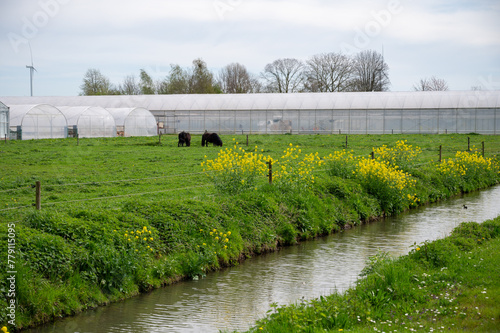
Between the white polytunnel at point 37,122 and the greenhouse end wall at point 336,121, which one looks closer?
the white polytunnel at point 37,122

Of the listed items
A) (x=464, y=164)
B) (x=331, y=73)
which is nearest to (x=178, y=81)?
(x=331, y=73)

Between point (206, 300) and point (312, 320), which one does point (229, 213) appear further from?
point (312, 320)

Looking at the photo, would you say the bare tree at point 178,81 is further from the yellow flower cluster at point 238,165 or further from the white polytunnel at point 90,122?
the yellow flower cluster at point 238,165

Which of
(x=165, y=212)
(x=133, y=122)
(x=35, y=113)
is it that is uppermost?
(x=35, y=113)

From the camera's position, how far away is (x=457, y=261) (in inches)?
352

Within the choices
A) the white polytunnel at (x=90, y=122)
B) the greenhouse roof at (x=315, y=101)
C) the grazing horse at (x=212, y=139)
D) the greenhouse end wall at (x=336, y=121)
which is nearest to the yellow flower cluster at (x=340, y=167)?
the grazing horse at (x=212, y=139)

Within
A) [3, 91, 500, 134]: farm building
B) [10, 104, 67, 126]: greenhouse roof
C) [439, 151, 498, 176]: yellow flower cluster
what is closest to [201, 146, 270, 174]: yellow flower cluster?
[439, 151, 498, 176]: yellow flower cluster

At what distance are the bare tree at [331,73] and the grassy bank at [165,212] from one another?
48859 mm

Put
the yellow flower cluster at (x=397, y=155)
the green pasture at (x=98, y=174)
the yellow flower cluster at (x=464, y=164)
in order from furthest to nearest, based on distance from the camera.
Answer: the yellow flower cluster at (x=464, y=164) < the yellow flower cluster at (x=397, y=155) < the green pasture at (x=98, y=174)

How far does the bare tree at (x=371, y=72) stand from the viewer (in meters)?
77.9

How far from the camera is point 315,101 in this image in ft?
182

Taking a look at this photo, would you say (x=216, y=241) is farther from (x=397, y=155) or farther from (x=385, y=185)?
(x=397, y=155)

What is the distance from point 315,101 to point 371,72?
26.7 meters

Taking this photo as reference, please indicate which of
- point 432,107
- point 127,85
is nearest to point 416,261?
point 432,107
